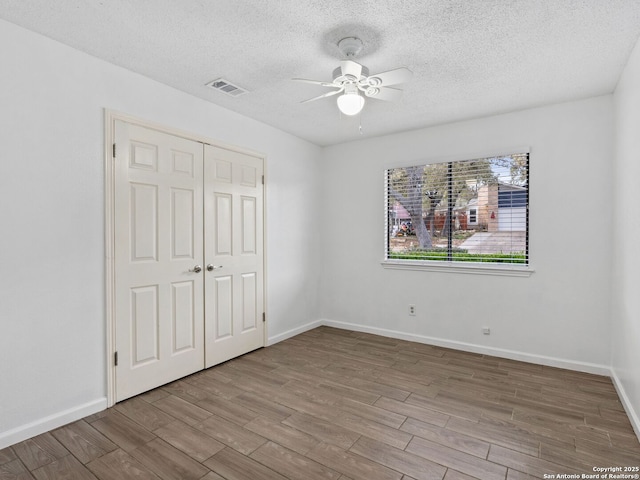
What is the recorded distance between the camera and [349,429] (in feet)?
7.77

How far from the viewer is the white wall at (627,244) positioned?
2.32m

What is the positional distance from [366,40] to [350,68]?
0.75 ft

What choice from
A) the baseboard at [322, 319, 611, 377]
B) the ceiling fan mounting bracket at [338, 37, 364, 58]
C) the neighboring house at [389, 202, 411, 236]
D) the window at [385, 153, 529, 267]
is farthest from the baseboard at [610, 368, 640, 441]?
the ceiling fan mounting bracket at [338, 37, 364, 58]

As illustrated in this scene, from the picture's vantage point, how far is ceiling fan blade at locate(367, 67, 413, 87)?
2295 mm

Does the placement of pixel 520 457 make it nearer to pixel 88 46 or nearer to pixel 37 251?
pixel 37 251

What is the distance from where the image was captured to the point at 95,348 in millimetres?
2576

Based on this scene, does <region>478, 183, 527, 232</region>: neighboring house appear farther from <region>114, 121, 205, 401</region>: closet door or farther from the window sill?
<region>114, 121, 205, 401</region>: closet door

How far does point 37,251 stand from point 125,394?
127 centimetres

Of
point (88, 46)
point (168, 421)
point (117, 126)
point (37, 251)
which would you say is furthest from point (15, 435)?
point (88, 46)

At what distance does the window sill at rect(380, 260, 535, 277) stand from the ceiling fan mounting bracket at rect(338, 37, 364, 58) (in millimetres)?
2595

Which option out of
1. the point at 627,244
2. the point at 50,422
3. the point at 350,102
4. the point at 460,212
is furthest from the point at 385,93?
the point at 50,422

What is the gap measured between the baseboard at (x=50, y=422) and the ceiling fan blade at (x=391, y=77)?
3.05 m

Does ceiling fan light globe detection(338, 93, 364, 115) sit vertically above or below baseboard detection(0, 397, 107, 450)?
above

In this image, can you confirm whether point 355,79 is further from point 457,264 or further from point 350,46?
point 457,264
